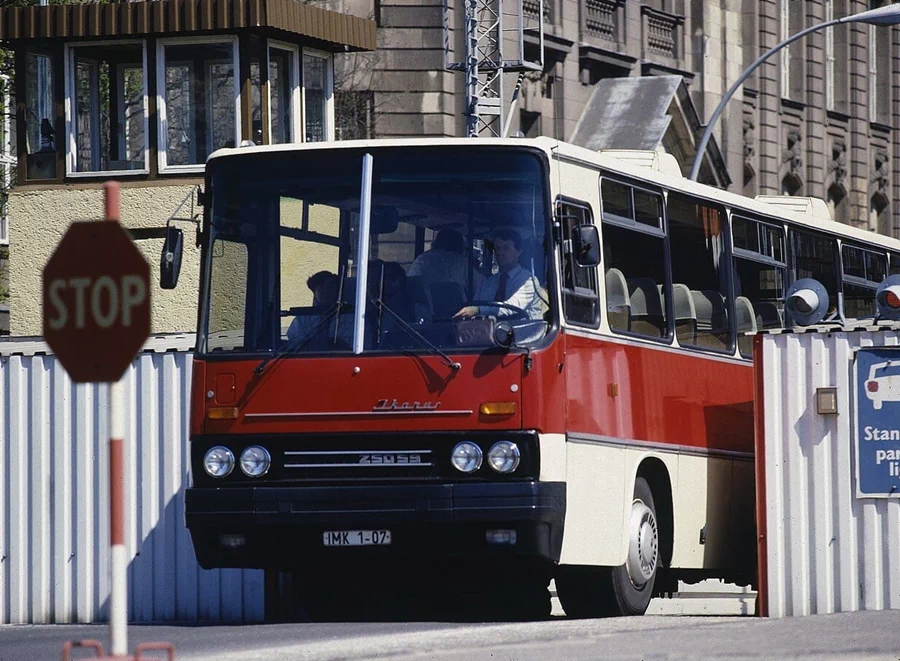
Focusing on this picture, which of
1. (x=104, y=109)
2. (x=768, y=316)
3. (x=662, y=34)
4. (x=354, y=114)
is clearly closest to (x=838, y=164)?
(x=662, y=34)

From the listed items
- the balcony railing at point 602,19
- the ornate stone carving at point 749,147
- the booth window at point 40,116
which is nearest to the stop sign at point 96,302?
the booth window at point 40,116

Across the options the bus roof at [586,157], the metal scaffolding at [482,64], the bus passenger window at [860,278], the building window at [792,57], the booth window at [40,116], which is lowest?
the bus passenger window at [860,278]

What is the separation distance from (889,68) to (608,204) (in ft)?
172

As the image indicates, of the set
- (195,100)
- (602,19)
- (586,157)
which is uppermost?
(602,19)

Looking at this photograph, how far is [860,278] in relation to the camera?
21188mm

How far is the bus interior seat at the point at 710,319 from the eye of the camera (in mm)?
17078

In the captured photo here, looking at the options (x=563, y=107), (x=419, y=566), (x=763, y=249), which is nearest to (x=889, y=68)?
(x=563, y=107)

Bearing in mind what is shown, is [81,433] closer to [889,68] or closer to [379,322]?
[379,322]

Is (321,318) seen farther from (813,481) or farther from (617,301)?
(813,481)

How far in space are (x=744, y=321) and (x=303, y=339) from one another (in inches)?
194

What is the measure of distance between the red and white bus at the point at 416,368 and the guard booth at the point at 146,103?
33.1 ft

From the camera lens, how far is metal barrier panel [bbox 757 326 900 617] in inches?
602

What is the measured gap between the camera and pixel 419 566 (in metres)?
15.2

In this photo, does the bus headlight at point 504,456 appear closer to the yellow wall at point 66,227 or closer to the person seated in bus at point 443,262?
the person seated in bus at point 443,262
